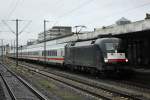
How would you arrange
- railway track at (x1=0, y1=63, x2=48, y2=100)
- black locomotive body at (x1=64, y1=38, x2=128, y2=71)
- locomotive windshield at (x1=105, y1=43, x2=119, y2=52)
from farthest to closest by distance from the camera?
locomotive windshield at (x1=105, y1=43, x2=119, y2=52) < black locomotive body at (x1=64, y1=38, x2=128, y2=71) < railway track at (x1=0, y1=63, x2=48, y2=100)

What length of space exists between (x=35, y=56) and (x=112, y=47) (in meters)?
40.8

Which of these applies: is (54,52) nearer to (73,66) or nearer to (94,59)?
(73,66)

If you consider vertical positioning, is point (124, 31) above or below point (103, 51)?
above

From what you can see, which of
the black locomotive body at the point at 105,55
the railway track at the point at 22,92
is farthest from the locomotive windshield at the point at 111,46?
the railway track at the point at 22,92

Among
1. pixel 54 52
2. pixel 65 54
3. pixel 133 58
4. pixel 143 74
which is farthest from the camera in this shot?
pixel 54 52

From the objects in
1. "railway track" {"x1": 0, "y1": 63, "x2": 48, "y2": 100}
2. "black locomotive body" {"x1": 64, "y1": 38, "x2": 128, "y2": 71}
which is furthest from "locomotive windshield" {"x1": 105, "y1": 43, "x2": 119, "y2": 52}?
"railway track" {"x1": 0, "y1": 63, "x2": 48, "y2": 100}

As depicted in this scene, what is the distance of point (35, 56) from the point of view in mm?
63969

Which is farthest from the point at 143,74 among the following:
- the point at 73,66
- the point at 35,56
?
the point at 35,56

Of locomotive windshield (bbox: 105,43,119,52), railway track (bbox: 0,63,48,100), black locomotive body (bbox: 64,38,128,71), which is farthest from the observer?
locomotive windshield (bbox: 105,43,119,52)

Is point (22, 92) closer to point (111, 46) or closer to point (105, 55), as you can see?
point (105, 55)

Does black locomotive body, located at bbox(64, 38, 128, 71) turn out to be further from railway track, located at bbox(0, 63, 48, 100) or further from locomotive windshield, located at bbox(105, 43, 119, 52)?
railway track, located at bbox(0, 63, 48, 100)

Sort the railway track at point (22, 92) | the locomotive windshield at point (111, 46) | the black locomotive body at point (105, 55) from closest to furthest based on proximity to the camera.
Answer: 1. the railway track at point (22, 92)
2. the black locomotive body at point (105, 55)
3. the locomotive windshield at point (111, 46)

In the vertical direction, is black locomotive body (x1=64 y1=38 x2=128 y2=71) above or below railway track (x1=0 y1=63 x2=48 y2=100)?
above

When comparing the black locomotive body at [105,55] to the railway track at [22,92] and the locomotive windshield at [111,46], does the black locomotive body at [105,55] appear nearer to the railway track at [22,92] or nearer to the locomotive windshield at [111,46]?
the locomotive windshield at [111,46]
